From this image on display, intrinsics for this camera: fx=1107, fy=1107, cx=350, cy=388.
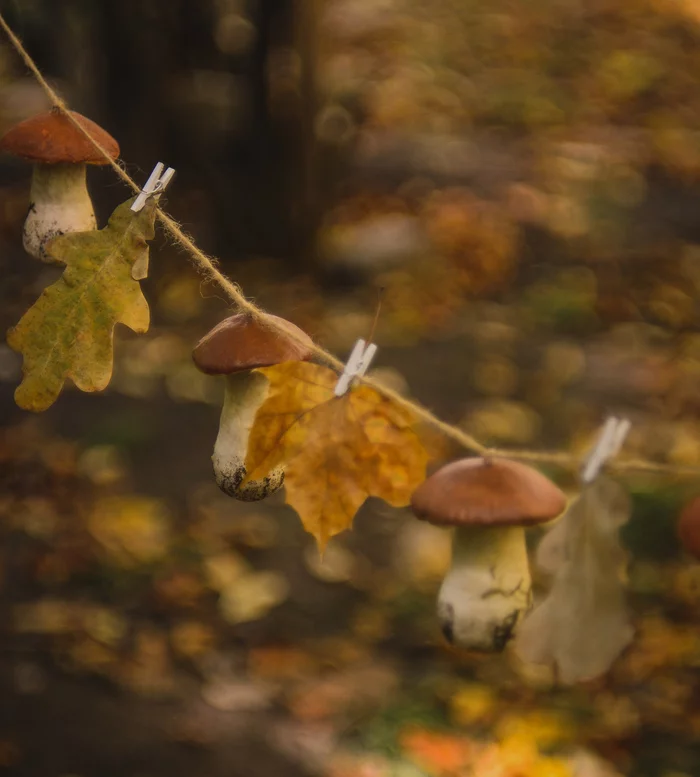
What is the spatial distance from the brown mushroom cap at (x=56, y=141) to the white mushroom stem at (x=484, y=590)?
720mm

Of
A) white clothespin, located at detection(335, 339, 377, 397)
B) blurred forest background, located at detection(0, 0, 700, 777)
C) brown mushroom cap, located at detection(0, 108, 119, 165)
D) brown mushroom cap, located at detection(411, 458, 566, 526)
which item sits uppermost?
brown mushroom cap, located at detection(0, 108, 119, 165)

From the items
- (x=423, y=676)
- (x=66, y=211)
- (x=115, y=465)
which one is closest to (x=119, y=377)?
(x=115, y=465)

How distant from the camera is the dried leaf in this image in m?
1.32

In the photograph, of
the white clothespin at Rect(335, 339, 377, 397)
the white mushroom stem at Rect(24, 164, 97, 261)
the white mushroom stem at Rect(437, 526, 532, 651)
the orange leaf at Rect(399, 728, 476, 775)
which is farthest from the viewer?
the orange leaf at Rect(399, 728, 476, 775)

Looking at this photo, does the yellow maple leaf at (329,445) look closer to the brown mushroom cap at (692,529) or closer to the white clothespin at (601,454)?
the white clothespin at (601,454)

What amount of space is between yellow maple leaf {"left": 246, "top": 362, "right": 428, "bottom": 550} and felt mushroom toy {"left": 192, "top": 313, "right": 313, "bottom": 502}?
6cm

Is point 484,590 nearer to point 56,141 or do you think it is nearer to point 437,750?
point 56,141

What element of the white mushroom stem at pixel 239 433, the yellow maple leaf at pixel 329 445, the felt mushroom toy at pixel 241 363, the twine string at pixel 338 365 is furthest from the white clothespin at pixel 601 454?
the white mushroom stem at pixel 239 433

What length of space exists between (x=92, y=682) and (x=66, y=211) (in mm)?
2601

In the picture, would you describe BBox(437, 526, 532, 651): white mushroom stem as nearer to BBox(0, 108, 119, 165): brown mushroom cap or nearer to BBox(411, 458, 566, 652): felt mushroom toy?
BBox(411, 458, 566, 652): felt mushroom toy

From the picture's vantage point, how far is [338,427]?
1.32m

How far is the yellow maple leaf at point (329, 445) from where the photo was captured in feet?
4.32

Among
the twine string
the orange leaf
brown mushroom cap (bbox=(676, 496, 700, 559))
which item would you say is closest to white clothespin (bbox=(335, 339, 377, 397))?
the twine string

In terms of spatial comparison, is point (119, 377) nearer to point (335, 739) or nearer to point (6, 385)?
point (6, 385)
